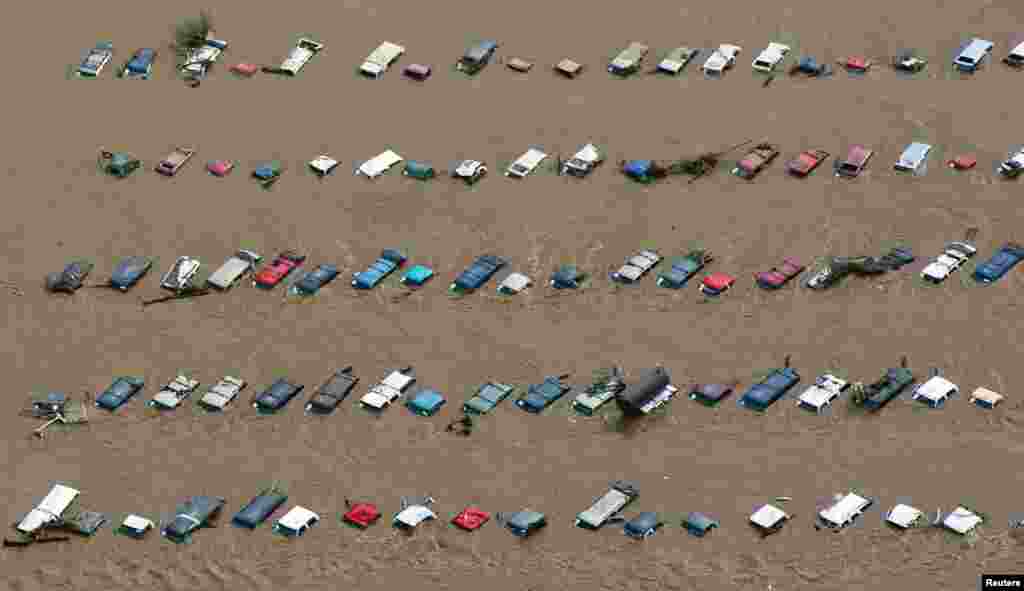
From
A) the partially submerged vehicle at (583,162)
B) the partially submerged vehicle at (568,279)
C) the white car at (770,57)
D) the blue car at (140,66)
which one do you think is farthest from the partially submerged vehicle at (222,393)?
the white car at (770,57)

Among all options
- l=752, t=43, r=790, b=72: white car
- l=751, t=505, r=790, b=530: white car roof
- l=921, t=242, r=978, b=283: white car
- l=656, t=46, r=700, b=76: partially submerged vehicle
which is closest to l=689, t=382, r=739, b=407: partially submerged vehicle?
l=751, t=505, r=790, b=530: white car roof

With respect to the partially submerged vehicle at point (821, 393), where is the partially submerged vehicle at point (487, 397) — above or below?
above

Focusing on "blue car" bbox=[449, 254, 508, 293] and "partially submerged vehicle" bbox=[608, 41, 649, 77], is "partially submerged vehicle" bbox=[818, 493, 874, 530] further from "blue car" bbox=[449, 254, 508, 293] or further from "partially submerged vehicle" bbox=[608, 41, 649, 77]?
"partially submerged vehicle" bbox=[608, 41, 649, 77]

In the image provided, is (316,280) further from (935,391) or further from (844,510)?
(935,391)

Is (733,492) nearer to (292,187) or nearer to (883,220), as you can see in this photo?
(883,220)

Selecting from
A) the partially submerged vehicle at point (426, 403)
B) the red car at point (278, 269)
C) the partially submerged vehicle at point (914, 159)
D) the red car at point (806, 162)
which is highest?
the red car at point (278, 269)

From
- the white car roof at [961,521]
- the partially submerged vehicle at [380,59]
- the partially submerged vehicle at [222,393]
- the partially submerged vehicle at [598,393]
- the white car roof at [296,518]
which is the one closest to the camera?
the white car roof at [961,521]

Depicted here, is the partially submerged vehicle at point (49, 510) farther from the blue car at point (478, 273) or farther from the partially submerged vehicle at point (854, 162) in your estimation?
the partially submerged vehicle at point (854, 162)

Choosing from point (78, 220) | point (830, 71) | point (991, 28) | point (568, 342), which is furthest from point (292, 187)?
point (991, 28)
